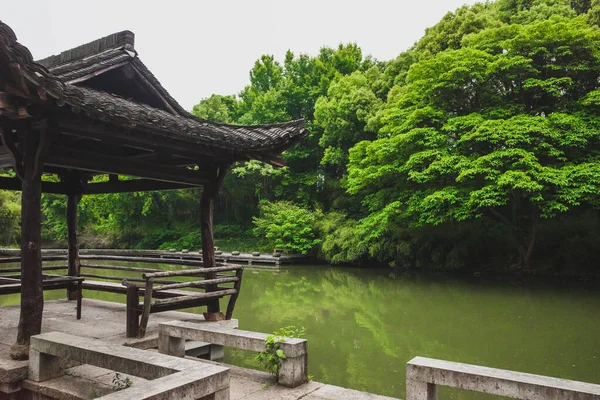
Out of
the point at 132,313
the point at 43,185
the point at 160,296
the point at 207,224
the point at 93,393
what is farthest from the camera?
the point at 43,185

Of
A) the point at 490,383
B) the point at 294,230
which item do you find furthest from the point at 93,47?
the point at 294,230

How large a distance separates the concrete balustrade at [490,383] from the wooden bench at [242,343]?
103 cm

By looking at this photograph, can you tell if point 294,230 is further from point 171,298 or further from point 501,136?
point 171,298

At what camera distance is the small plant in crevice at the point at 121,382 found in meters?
3.54

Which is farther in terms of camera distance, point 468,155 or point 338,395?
point 468,155

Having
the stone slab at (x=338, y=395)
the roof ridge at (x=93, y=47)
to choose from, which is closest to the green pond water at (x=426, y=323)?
the stone slab at (x=338, y=395)

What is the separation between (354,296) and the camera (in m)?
12.0

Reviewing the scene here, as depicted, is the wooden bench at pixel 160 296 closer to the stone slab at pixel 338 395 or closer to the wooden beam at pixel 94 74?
the stone slab at pixel 338 395

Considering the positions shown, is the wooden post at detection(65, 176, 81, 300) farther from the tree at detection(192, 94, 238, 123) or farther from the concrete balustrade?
the tree at detection(192, 94, 238, 123)

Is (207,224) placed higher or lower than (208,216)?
lower

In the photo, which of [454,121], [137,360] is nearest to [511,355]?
[137,360]

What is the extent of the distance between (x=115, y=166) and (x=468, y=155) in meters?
12.3

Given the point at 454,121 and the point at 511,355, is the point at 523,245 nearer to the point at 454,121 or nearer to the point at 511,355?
the point at 454,121

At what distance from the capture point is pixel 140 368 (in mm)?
2725
